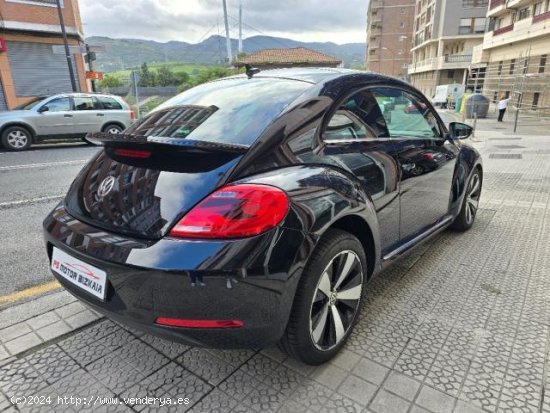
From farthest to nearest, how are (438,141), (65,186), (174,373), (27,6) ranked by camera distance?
(27,6), (65,186), (438,141), (174,373)

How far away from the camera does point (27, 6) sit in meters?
17.2

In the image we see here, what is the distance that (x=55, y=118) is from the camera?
1105 cm

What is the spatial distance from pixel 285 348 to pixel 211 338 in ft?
1.44

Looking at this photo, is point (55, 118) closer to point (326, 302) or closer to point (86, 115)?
point (86, 115)

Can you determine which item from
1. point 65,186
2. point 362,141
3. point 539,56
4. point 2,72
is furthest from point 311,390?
point 539,56

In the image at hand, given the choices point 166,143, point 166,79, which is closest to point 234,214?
point 166,143

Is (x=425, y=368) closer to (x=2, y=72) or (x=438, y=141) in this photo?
(x=438, y=141)

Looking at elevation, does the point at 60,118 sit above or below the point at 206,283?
below

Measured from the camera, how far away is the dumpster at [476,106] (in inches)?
859

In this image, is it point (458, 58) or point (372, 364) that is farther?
point (458, 58)

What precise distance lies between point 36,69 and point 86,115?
9559 mm

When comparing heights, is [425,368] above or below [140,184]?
below

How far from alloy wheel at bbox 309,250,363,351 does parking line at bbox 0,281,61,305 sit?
2.13 meters

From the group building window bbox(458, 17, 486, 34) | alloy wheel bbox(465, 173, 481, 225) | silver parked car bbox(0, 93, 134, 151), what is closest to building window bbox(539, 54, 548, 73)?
silver parked car bbox(0, 93, 134, 151)
